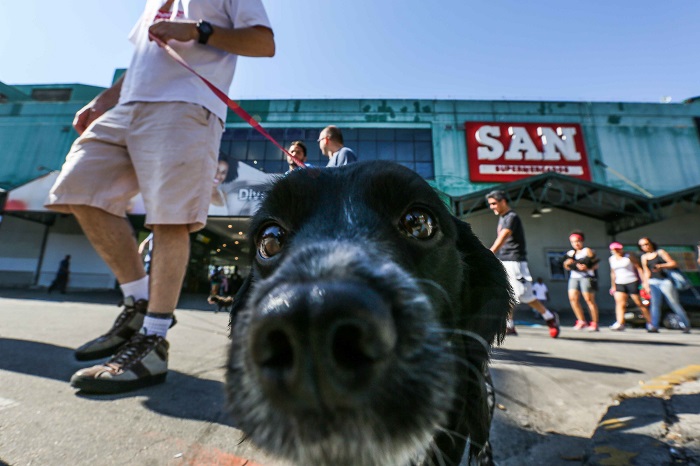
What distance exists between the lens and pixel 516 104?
2069cm

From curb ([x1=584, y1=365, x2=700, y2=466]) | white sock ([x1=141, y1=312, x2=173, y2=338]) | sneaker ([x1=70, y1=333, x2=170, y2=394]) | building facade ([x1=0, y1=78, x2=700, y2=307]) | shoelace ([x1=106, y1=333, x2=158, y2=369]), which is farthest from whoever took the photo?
building facade ([x1=0, y1=78, x2=700, y2=307])

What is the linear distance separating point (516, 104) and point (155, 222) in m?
22.9

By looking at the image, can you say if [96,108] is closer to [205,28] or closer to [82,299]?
[205,28]

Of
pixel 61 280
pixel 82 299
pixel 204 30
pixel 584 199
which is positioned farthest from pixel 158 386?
pixel 61 280

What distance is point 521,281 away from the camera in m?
5.54

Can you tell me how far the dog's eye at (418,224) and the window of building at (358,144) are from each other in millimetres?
19100

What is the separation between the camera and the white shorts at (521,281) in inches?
212

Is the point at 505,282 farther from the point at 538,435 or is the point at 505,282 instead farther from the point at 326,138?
the point at 326,138

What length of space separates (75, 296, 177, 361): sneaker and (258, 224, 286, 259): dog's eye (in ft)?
5.41

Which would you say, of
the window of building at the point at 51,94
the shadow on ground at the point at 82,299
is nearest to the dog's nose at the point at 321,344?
the shadow on ground at the point at 82,299

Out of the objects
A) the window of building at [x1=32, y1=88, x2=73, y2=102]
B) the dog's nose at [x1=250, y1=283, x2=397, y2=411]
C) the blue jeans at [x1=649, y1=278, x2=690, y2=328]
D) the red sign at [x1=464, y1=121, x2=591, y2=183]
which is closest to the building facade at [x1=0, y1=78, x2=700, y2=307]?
the red sign at [x1=464, y1=121, x2=591, y2=183]

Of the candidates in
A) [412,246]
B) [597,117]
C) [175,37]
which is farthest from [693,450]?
[597,117]

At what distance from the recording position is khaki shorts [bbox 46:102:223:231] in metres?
2.42

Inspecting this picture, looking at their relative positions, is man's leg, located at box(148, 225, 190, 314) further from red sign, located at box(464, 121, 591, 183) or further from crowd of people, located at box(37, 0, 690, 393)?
red sign, located at box(464, 121, 591, 183)
